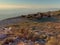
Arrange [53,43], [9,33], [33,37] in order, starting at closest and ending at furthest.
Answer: [53,43] < [33,37] < [9,33]

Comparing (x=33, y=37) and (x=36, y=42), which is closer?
(x=36, y=42)

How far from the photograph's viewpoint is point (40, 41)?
972cm

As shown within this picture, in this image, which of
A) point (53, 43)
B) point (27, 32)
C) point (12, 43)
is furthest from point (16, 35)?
point (53, 43)

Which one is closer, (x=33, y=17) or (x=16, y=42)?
(x=16, y=42)

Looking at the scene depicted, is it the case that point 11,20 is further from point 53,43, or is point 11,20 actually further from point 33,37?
point 53,43

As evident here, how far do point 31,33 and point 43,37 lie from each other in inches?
19.0

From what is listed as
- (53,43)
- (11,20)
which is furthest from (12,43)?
(11,20)

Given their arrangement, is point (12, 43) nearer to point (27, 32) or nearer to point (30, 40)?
point (30, 40)

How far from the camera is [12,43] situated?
9445 mm

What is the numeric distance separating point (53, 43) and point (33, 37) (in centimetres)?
181

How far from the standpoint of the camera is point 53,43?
8.41 metres

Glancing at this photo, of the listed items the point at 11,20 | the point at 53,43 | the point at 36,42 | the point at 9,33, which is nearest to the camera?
the point at 53,43

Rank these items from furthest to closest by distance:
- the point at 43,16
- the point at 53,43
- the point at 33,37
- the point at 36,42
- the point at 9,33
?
the point at 43,16, the point at 9,33, the point at 33,37, the point at 36,42, the point at 53,43

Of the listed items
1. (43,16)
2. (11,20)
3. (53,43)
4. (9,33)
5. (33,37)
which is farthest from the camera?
(43,16)
